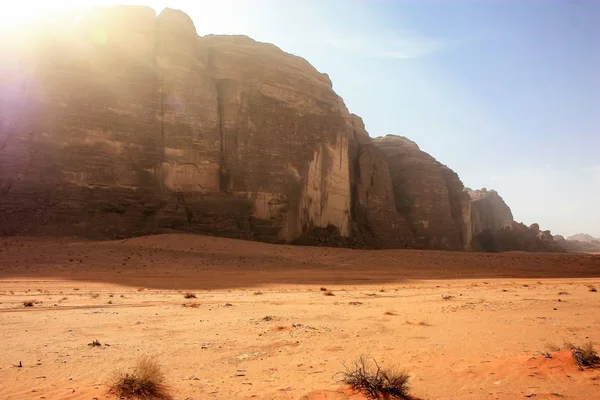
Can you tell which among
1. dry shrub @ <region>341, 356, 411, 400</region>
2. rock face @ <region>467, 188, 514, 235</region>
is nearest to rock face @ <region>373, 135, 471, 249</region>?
rock face @ <region>467, 188, 514, 235</region>

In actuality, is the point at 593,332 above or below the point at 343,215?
below

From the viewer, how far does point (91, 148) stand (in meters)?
31.5

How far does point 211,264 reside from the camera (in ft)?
78.8

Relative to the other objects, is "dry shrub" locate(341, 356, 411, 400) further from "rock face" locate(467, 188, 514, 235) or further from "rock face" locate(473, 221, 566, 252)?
"rock face" locate(467, 188, 514, 235)

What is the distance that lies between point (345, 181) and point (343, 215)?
3455mm

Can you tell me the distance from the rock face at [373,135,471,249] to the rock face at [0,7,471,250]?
9.87 metres

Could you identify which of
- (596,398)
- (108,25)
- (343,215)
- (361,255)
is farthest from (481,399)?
(343,215)

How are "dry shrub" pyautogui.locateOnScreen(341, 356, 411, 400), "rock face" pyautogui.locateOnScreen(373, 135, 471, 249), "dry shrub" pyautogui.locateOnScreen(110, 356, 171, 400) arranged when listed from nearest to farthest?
"dry shrub" pyautogui.locateOnScreen(110, 356, 171, 400), "dry shrub" pyautogui.locateOnScreen(341, 356, 411, 400), "rock face" pyautogui.locateOnScreen(373, 135, 471, 249)

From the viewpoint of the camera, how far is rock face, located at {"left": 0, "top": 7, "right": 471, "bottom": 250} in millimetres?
30422

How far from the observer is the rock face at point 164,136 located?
30422 millimetres

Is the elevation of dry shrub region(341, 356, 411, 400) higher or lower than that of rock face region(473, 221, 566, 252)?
lower

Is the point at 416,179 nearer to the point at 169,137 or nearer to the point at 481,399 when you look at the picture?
the point at 169,137

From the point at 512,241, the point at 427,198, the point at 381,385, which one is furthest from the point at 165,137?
the point at 512,241

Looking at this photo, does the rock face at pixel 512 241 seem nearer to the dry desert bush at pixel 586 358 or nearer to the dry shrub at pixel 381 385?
the dry desert bush at pixel 586 358
